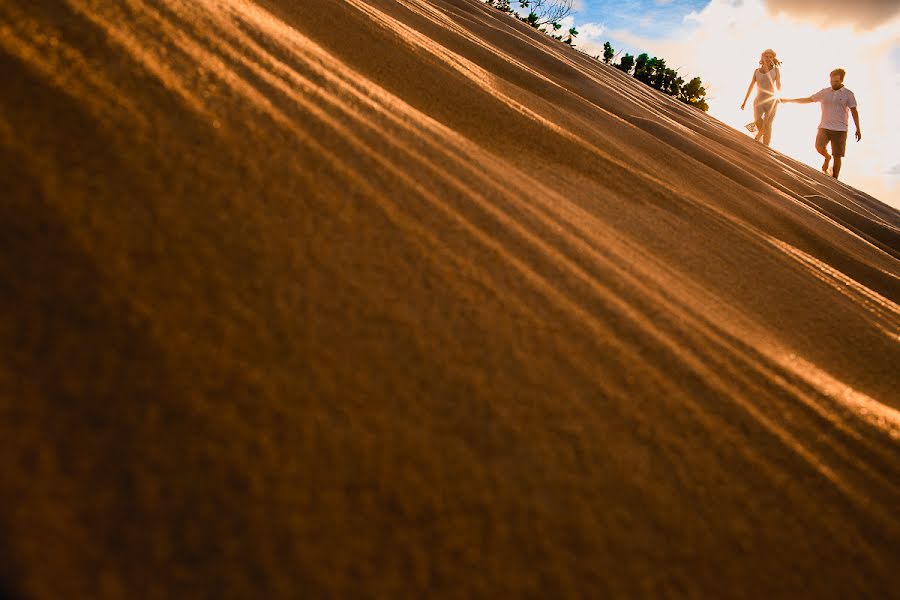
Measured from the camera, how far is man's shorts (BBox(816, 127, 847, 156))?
5894mm

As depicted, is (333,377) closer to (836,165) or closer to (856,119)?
(836,165)

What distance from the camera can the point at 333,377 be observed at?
0.35 metres

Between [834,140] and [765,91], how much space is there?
0.97m

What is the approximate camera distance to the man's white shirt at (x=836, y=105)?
5934 mm

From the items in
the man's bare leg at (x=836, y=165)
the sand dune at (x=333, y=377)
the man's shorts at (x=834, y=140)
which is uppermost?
the man's shorts at (x=834, y=140)

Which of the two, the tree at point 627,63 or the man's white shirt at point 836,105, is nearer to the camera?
the man's white shirt at point 836,105

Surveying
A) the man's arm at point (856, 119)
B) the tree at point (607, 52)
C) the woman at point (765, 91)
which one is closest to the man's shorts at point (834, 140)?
the man's arm at point (856, 119)

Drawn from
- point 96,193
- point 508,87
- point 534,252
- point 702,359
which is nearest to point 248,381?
point 96,193

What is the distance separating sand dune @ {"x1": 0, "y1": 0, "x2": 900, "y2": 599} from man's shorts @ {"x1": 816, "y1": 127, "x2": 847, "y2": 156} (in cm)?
693

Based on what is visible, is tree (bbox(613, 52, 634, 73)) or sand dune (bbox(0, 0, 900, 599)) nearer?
sand dune (bbox(0, 0, 900, 599))

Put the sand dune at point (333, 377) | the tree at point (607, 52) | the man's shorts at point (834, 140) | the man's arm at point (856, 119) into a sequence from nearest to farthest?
the sand dune at point (333, 377)
the man's shorts at point (834, 140)
the man's arm at point (856, 119)
the tree at point (607, 52)

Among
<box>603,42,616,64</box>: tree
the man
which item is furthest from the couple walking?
<box>603,42,616,64</box>: tree

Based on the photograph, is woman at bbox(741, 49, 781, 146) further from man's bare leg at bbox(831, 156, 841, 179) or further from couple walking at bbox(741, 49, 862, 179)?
man's bare leg at bbox(831, 156, 841, 179)

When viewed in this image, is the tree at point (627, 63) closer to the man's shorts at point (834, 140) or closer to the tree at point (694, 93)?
the tree at point (694, 93)
